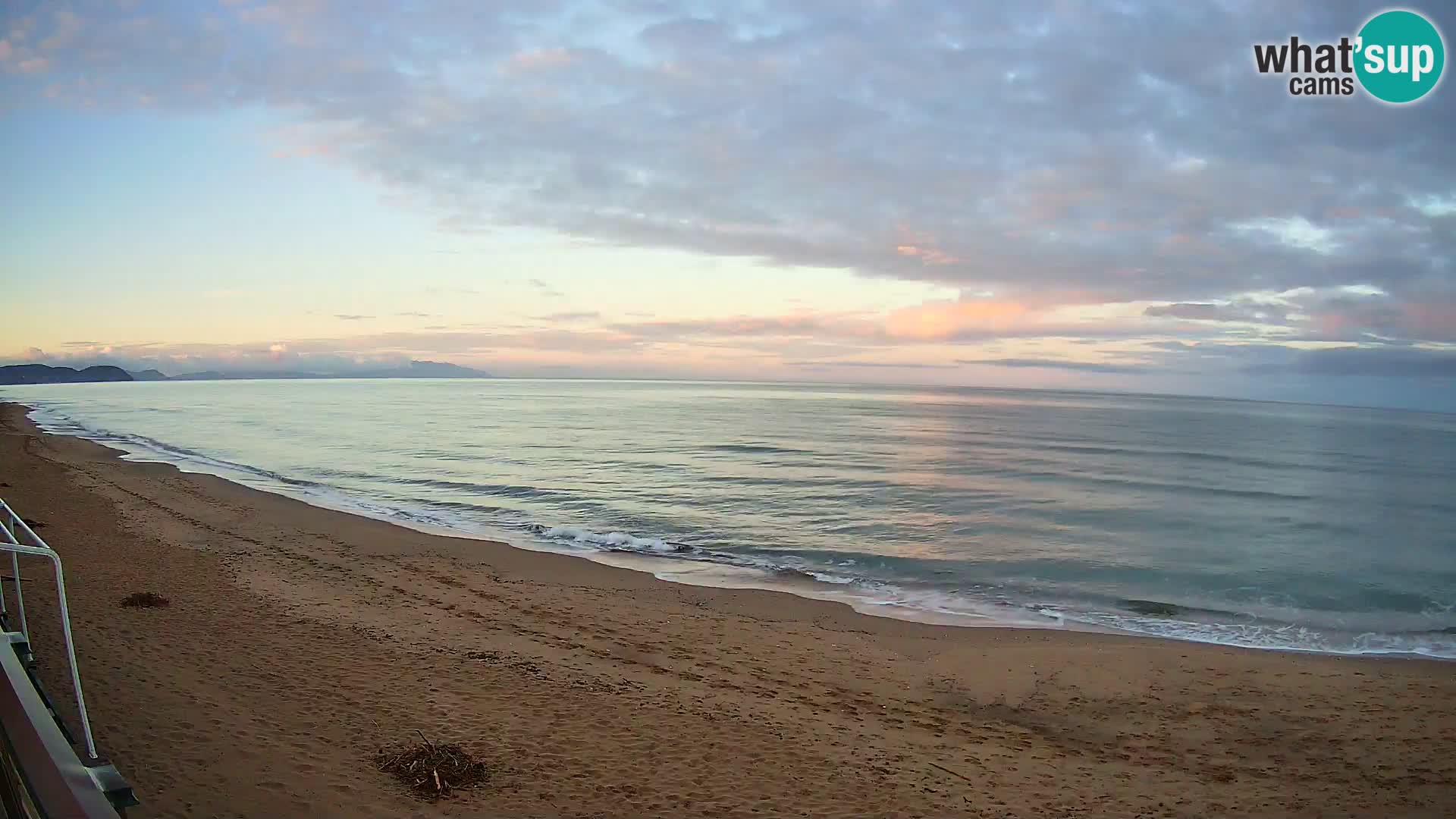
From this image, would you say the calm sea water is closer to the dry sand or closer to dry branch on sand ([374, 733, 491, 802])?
the dry sand

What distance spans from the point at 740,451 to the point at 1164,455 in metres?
28.5

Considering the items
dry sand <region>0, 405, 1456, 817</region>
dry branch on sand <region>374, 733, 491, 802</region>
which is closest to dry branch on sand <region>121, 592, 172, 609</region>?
dry sand <region>0, 405, 1456, 817</region>

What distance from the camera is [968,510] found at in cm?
2627

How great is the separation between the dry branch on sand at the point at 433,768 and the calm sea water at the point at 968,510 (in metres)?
9.70

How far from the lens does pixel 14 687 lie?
107 inches

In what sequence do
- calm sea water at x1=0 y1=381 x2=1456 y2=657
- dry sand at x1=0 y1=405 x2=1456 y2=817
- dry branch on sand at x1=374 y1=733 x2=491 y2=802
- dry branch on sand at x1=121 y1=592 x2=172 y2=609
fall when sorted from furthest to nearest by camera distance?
calm sea water at x1=0 y1=381 x2=1456 y2=657 → dry branch on sand at x1=121 y1=592 x2=172 y2=609 → dry sand at x1=0 y1=405 x2=1456 y2=817 → dry branch on sand at x1=374 y1=733 x2=491 y2=802

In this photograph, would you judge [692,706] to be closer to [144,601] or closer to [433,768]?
[433,768]

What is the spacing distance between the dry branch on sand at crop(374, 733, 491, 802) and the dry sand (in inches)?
6.0

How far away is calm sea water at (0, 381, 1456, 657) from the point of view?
1597cm

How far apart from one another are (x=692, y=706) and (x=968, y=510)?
19.6 meters

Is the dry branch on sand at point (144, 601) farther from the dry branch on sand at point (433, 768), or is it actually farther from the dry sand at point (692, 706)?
the dry branch on sand at point (433, 768)

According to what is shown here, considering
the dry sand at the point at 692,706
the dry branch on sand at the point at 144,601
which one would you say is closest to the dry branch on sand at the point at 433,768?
the dry sand at the point at 692,706

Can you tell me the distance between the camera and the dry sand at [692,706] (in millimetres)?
6836

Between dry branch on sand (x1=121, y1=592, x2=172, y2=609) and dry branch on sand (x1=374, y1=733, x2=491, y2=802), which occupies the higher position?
dry branch on sand (x1=121, y1=592, x2=172, y2=609)
